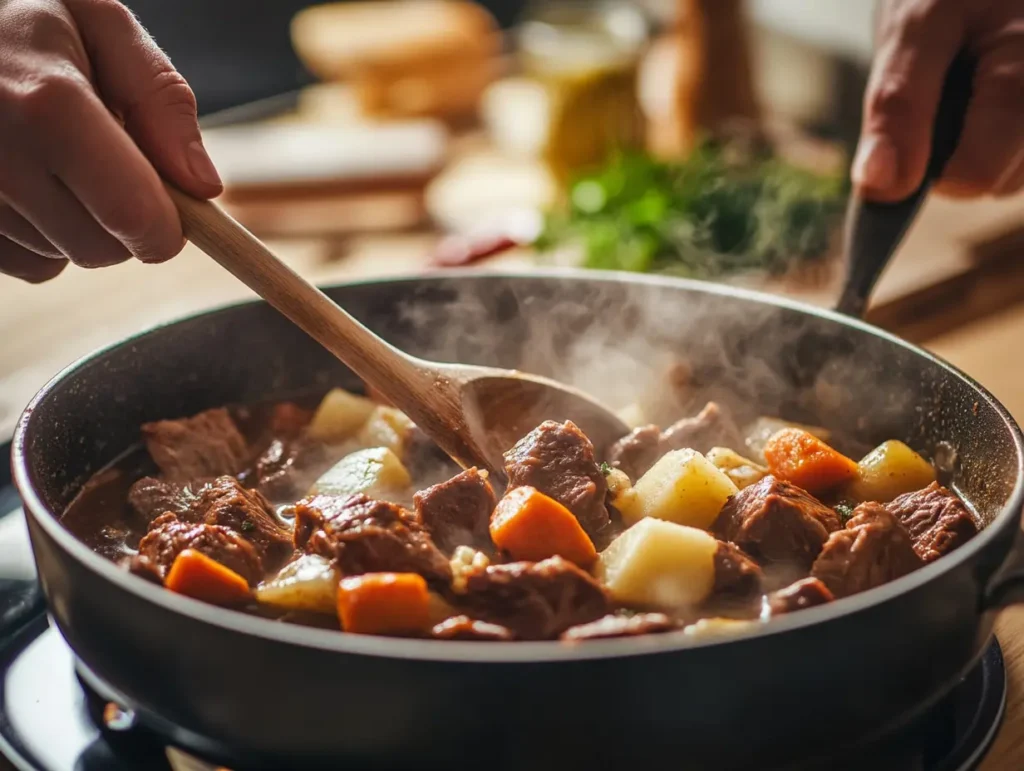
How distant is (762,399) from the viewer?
9.80 ft

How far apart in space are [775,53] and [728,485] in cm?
348

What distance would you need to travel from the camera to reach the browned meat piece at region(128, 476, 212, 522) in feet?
8.11

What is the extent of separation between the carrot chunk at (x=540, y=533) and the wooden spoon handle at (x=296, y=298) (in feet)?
1.45

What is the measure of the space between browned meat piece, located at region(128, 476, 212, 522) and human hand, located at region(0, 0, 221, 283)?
0.55 m

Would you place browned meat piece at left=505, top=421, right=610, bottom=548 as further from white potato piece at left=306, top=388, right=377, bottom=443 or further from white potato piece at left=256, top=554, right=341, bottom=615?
white potato piece at left=306, top=388, right=377, bottom=443

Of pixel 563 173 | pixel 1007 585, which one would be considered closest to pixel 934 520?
pixel 1007 585

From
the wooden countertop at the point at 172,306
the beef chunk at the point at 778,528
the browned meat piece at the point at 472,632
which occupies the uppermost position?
the browned meat piece at the point at 472,632

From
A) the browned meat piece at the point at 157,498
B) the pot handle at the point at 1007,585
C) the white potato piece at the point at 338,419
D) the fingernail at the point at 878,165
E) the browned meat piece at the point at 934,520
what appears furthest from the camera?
the white potato piece at the point at 338,419

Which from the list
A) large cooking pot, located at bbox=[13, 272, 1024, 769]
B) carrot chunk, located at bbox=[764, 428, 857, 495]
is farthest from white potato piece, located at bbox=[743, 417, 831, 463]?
large cooking pot, located at bbox=[13, 272, 1024, 769]

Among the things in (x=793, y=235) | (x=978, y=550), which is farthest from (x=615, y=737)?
(x=793, y=235)

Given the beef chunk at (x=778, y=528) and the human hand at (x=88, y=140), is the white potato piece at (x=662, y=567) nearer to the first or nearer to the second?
the beef chunk at (x=778, y=528)

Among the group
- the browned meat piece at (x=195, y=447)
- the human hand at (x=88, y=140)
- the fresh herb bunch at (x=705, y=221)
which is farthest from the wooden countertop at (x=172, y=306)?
the human hand at (x=88, y=140)

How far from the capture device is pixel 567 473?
2.32 metres

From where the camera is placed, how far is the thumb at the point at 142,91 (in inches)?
81.0
